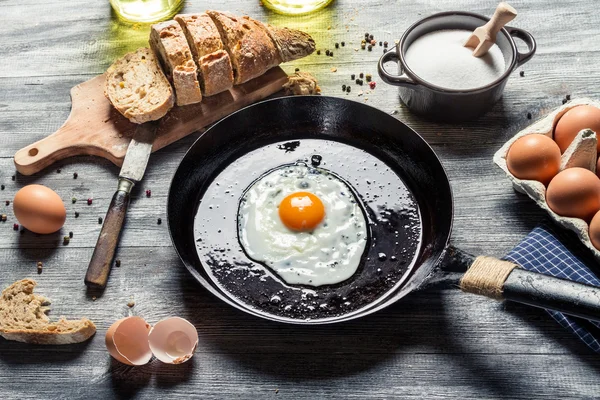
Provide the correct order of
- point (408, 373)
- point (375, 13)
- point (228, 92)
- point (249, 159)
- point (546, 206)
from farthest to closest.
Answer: point (375, 13)
point (228, 92)
point (249, 159)
point (546, 206)
point (408, 373)

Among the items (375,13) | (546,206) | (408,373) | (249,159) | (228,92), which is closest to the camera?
(408,373)

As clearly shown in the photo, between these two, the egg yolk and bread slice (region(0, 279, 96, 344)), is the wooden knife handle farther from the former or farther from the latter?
the egg yolk

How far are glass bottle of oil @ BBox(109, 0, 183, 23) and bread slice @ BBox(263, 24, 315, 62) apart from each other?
556 millimetres

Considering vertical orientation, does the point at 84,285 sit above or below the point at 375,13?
below

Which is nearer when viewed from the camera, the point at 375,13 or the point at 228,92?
the point at 228,92

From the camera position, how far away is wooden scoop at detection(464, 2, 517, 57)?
2275mm

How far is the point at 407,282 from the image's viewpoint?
2.09m

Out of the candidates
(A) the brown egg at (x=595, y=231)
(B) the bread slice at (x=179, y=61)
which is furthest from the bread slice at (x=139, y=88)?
(A) the brown egg at (x=595, y=231)

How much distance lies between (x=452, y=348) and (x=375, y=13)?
59.2 inches

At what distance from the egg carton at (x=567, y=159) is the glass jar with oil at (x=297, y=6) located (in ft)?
3.57

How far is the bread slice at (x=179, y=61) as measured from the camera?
240 cm

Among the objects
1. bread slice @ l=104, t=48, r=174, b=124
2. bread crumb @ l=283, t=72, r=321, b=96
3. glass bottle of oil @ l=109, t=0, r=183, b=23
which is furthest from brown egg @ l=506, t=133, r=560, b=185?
glass bottle of oil @ l=109, t=0, r=183, b=23

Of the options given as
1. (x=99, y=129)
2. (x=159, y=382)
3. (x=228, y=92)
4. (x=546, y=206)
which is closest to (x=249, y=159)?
(x=228, y=92)

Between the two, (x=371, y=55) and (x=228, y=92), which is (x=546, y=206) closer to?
(x=371, y=55)
